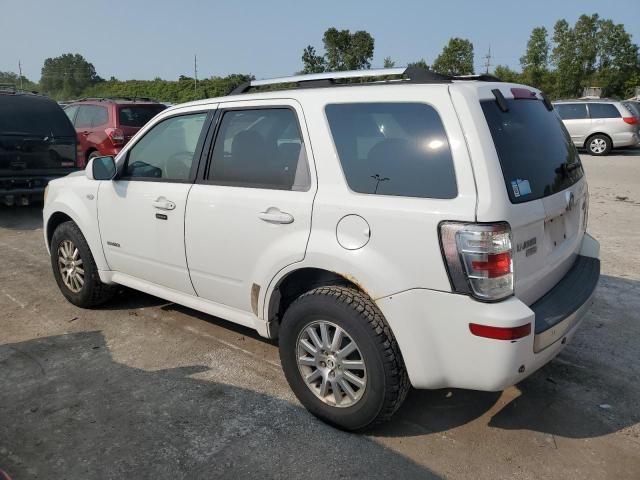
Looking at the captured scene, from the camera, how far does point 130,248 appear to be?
4.12 metres

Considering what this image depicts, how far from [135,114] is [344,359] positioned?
9.86 metres

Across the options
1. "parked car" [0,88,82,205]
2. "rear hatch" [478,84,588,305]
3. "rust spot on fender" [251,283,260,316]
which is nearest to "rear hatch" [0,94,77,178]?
"parked car" [0,88,82,205]

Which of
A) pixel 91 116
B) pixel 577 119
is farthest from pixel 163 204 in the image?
pixel 577 119

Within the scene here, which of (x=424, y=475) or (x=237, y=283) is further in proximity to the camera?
(x=237, y=283)

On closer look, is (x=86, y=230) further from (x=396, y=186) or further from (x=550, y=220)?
(x=550, y=220)

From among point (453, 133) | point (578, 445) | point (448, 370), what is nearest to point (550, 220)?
point (453, 133)

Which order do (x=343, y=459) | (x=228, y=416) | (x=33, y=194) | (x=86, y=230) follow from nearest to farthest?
(x=343, y=459), (x=228, y=416), (x=86, y=230), (x=33, y=194)

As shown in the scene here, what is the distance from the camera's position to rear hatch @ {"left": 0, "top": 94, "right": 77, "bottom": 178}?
8039 mm

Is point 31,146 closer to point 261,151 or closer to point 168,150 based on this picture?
point 168,150

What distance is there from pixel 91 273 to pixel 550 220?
11.7ft

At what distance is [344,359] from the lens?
287 cm

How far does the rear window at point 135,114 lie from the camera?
11.0 meters

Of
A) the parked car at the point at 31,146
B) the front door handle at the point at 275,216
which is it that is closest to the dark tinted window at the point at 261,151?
the front door handle at the point at 275,216

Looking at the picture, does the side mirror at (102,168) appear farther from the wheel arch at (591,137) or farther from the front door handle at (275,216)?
the wheel arch at (591,137)
